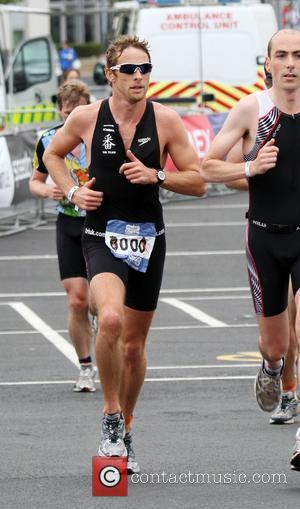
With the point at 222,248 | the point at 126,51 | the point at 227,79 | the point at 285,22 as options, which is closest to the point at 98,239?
the point at 126,51

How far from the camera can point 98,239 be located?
8602mm

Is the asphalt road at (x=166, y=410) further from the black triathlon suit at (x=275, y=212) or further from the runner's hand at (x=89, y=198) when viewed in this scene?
the runner's hand at (x=89, y=198)

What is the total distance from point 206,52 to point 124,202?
19727 mm

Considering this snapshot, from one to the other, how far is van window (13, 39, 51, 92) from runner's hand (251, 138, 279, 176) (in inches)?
958

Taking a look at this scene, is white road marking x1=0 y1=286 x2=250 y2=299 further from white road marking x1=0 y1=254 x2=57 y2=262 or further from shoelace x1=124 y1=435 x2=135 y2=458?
shoelace x1=124 y1=435 x2=135 y2=458

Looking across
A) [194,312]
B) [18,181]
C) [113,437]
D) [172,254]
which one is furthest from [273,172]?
[18,181]

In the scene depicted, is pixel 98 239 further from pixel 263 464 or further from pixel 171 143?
pixel 263 464

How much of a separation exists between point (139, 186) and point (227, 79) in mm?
19872

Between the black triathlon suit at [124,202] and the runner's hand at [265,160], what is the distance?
0.54 m

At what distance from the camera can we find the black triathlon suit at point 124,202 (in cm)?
854

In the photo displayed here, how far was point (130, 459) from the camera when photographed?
8484 mm

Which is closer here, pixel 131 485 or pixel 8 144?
pixel 131 485

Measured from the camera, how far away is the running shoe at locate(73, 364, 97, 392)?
1124cm

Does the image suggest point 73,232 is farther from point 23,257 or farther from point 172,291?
point 23,257
